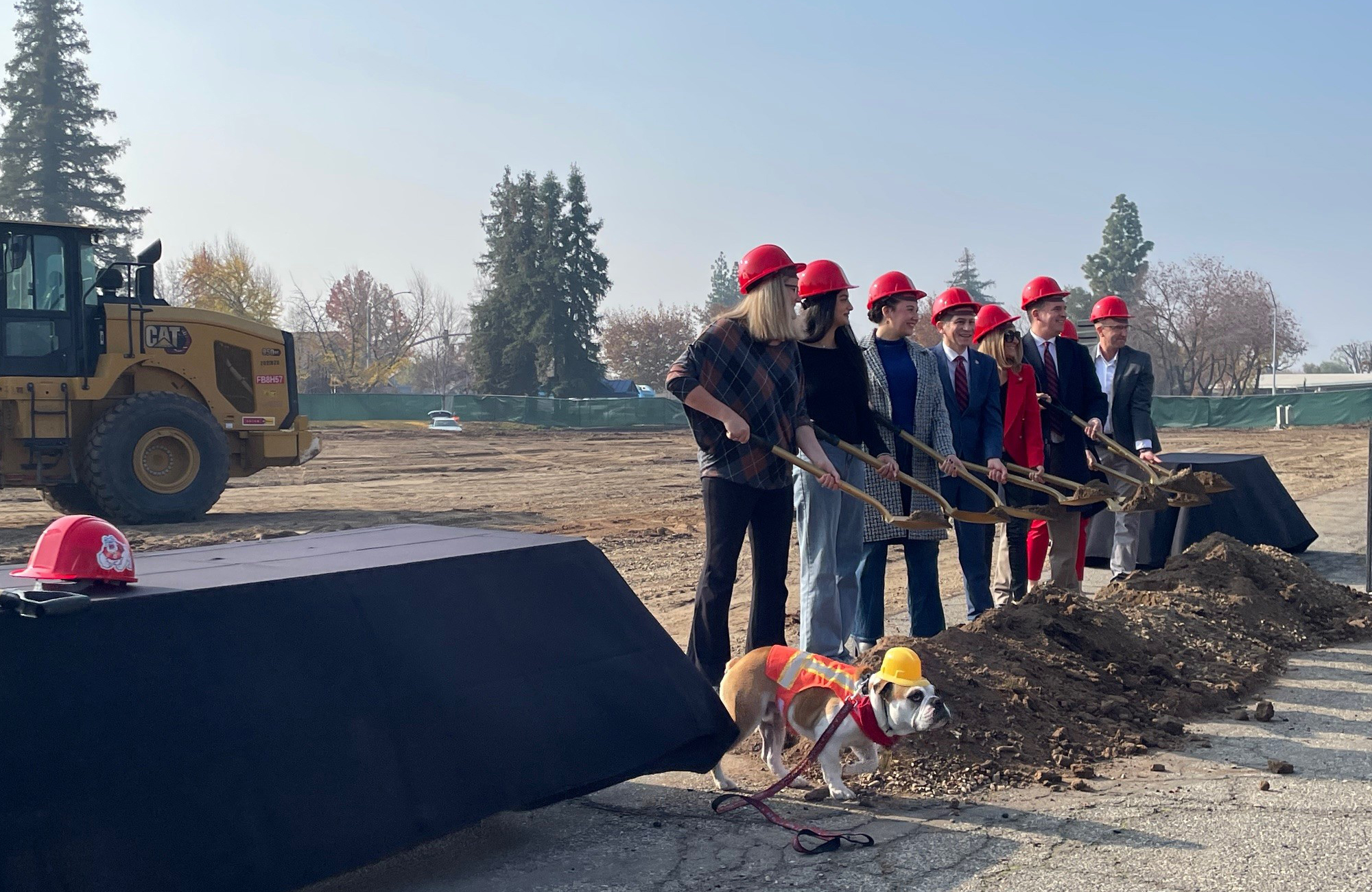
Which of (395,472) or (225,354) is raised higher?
(225,354)

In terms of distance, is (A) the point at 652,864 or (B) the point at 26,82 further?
(B) the point at 26,82

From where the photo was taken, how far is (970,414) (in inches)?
280

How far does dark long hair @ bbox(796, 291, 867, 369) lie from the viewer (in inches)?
226

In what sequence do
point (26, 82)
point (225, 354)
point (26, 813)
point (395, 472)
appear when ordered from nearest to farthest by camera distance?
1. point (26, 813)
2. point (225, 354)
3. point (395, 472)
4. point (26, 82)

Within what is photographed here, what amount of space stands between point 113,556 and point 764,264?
2.82 metres

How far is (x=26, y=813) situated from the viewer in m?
2.66

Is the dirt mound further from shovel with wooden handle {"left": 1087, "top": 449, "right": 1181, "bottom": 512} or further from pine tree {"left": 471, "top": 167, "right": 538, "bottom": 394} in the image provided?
pine tree {"left": 471, "top": 167, "right": 538, "bottom": 394}

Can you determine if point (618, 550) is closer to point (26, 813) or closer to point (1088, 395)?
point (1088, 395)

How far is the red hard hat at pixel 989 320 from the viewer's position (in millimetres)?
7367

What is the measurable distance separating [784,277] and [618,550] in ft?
25.1

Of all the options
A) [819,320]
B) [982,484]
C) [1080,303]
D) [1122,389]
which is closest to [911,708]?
[819,320]

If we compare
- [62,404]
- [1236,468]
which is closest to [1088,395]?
[1236,468]

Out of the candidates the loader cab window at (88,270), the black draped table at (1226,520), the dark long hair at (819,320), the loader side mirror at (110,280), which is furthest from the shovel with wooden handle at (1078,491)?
the loader cab window at (88,270)

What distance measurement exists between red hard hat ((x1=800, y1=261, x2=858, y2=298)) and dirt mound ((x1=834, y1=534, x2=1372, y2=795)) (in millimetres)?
1645
